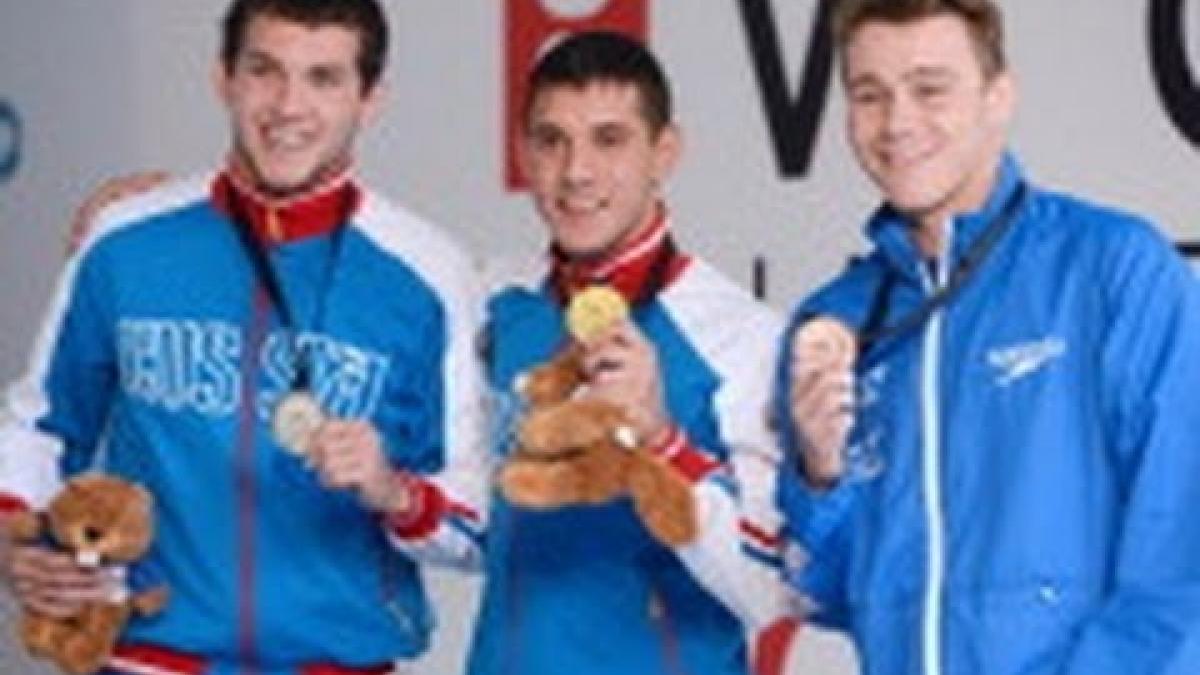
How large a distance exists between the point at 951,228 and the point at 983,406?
0.51 feet

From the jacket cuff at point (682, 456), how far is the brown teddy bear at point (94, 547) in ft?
1.60

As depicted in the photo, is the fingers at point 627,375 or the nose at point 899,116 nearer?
the nose at point 899,116

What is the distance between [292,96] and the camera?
2.15 m

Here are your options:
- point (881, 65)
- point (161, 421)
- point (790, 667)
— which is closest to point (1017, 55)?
point (790, 667)

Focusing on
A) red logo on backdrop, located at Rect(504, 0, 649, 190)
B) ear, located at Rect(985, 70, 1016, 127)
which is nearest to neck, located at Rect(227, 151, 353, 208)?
ear, located at Rect(985, 70, 1016, 127)

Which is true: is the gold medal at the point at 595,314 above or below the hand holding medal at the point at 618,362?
above

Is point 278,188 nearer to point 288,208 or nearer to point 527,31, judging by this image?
point 288,208

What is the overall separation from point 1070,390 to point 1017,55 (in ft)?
3.84

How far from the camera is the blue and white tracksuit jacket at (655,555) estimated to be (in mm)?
2125

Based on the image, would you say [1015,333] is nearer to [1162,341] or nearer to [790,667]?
[1162,341]

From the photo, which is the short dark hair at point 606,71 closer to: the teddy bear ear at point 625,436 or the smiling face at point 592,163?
the smiling face at point 592,163

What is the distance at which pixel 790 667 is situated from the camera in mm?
2936

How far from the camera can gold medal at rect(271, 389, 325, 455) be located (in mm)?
2041

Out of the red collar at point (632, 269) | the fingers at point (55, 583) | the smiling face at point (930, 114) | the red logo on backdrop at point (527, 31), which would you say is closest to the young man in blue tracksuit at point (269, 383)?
the fingers at point (55, 583)
